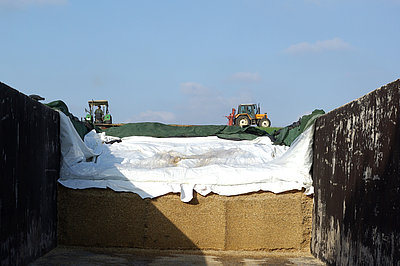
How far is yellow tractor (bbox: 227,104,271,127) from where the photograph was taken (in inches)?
989

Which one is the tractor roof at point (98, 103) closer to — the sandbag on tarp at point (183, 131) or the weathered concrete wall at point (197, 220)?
the sandbag on tarp at point (183, 131)

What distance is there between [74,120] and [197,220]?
10.5ft

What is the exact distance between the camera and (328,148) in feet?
16.4

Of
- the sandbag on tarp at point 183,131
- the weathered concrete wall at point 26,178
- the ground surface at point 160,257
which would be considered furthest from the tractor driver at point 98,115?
the ground surface at point 160,257

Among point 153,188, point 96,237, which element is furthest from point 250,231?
point 96,237

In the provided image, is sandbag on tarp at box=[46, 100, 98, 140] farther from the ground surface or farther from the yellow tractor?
the yellow tractor

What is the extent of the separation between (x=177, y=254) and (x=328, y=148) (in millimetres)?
2201

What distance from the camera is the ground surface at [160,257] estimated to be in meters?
4.75

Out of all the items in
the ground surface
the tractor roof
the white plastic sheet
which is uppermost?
the tractor roof

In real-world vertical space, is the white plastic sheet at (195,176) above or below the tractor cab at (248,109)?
below

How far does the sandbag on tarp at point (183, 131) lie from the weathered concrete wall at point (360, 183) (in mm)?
4017

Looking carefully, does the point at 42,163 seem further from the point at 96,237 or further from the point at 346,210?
the point at 346,210

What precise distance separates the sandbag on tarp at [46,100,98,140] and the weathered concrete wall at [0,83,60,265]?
59.8 inches

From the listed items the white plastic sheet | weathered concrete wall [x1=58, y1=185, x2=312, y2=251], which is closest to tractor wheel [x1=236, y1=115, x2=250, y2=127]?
the white plastic sheet
